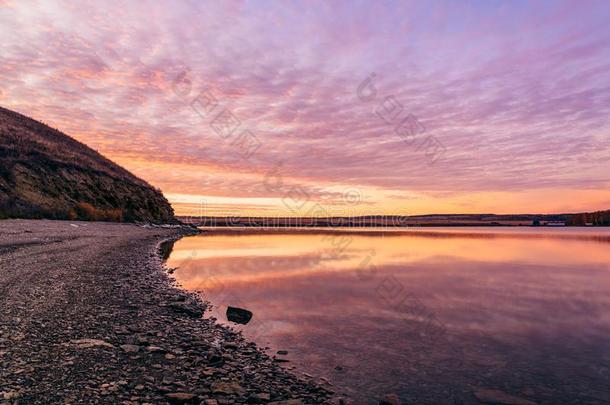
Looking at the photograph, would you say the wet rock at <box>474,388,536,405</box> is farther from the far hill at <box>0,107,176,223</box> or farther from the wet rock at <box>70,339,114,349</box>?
the far hill at <box>0,107,176,223</box>

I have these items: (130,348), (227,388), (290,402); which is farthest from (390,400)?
(130,348)

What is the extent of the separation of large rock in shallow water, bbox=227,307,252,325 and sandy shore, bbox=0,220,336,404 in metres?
1.13

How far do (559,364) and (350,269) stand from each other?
821 inches

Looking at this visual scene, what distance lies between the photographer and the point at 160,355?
8953 mm

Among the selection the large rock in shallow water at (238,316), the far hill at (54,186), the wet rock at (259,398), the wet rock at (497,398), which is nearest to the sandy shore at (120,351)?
the wet rock at (259,398)

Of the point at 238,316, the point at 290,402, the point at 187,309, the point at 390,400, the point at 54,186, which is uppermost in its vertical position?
the point at 54,186

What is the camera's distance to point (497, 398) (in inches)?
325

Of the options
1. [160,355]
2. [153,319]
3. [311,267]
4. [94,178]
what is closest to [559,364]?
[160,355]

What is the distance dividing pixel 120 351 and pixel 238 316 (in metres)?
5.45

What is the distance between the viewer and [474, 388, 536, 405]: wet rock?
8.09 meters

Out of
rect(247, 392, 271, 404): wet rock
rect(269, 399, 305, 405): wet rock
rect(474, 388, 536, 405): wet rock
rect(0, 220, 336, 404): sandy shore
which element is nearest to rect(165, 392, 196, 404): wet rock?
rect(0, 220, 336, 404): sandy shore

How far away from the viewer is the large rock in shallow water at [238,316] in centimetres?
1365

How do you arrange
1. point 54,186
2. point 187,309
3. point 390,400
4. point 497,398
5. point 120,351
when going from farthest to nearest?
1. point 54,186
2. point 187,309
3. point 120,351
4. point 497,398
5. point 390,400

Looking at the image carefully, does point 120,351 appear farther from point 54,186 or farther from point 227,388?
point 54,186
